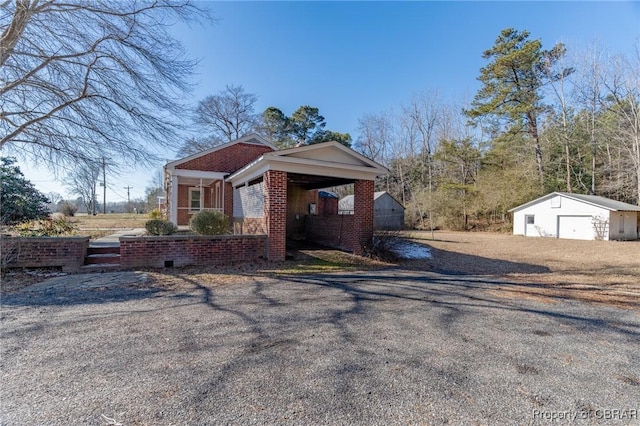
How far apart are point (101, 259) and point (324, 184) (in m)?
8.72

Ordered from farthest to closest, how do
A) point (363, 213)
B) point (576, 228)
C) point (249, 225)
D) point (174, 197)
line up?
point (576, 228), point (174, 197), point (249, 225), point (363, 213)

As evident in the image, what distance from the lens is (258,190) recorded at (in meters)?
9.85

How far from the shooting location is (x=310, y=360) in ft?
9.58

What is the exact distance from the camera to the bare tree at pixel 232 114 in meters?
31.8

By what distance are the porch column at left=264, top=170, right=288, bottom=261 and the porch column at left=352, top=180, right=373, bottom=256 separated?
105 inches

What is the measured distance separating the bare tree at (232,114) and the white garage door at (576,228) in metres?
28.9

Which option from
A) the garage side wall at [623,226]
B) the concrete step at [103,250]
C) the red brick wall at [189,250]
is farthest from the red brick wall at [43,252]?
the garage side wall at [623,226]

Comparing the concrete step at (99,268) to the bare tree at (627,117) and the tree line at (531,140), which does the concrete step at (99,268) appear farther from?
the bare tree at (627,117)

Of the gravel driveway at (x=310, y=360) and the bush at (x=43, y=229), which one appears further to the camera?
the bush at (x=43, y=229)

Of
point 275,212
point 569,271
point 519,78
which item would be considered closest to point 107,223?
point 275,212

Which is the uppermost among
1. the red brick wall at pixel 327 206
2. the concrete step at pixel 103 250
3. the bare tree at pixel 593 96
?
the bare tree at pixel 593 96

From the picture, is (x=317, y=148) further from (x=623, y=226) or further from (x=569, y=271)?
(x=623, y=226)

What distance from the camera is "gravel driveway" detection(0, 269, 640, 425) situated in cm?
217

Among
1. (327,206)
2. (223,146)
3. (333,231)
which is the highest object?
(223,146)
